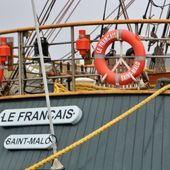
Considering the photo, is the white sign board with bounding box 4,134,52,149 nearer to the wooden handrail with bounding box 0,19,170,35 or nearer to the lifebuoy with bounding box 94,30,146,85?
the lifebuoy with bounding box 94,30,146,85

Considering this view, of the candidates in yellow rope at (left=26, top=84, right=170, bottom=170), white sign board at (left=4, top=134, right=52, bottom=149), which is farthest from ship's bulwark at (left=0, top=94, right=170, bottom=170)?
yellow rope at (left=26, top=84, right=170, bottom=170)

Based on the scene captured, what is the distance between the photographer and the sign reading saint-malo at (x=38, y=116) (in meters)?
4.92

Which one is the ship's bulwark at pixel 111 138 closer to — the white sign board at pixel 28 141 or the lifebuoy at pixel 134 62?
the white sign board at pixel 28 141

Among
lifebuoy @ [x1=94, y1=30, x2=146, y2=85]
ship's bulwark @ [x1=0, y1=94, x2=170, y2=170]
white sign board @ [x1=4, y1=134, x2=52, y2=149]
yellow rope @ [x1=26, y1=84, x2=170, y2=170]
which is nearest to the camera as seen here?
yellow rope @ [x1=26, y1=84, x2=170, y2=170]

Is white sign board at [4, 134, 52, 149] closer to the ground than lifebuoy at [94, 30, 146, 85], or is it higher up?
closer to the ground

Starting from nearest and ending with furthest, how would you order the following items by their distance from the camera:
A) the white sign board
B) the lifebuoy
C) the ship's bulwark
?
the ship's bulwark, the white sign board, the lifebuoy

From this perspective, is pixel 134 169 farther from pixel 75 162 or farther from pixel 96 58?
pixel 96 58

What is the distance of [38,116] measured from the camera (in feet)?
16.6

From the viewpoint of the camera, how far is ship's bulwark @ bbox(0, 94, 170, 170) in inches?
177

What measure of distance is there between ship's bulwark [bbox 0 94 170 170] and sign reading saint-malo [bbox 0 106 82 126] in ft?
0.23

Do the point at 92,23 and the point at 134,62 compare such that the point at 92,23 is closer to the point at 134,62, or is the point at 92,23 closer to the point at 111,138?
the point at 134,62

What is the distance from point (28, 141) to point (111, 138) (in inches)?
37.6

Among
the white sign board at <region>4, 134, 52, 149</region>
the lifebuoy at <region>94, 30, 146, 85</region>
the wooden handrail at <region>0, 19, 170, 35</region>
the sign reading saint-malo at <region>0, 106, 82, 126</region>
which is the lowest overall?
the white sign board at <region>4, 134, 52, 149</region>

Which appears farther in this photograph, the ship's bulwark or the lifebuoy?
the lifebuoy
